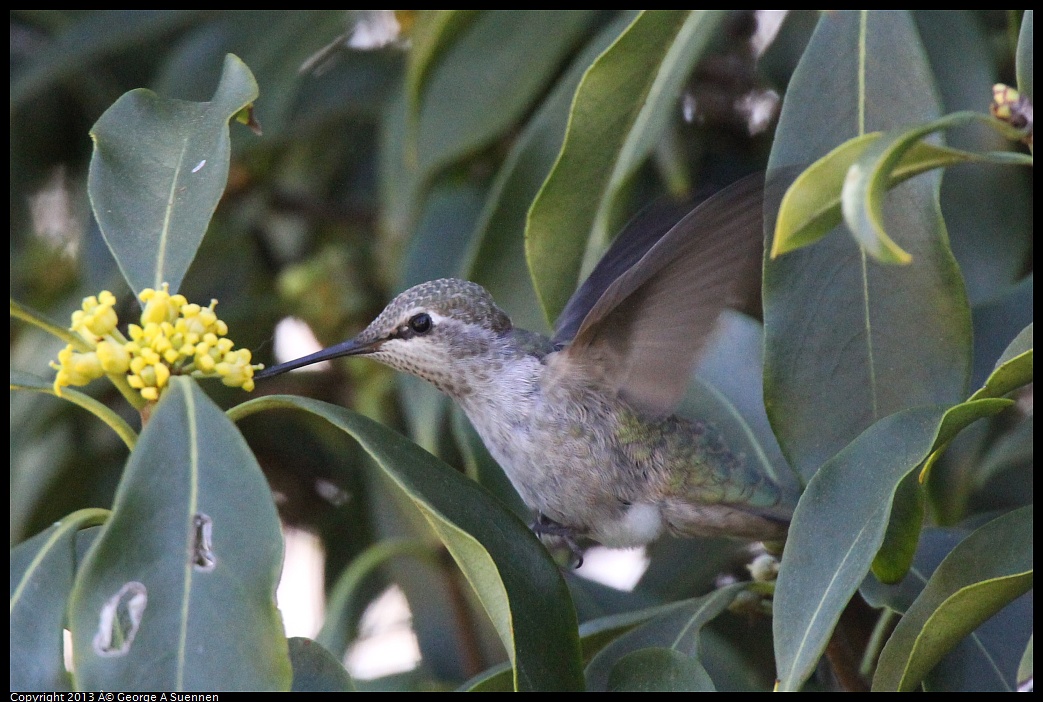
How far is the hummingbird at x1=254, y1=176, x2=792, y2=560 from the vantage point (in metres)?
2.23

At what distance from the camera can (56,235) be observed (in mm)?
4246

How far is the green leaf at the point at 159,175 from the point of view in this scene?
1879 millimetres

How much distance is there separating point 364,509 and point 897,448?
7.85 feet

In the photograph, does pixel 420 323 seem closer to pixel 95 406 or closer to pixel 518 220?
pixel 518 220

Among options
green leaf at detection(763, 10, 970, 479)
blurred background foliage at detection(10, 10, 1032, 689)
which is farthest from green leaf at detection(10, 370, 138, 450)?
green leaf at detection(763, 10, 970, 479)

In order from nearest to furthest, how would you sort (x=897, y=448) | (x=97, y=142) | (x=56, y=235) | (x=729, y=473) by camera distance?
(x=897, y=448), (x=97, y=142), (x=729, y=473), (x=56, y=235)

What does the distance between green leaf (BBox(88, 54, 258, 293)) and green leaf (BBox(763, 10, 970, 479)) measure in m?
Answer: 0.95

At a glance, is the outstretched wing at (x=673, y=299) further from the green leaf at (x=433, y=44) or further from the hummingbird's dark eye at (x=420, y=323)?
the green leaf at (x=433, y=44)

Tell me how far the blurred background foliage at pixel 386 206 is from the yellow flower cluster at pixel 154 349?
898mm

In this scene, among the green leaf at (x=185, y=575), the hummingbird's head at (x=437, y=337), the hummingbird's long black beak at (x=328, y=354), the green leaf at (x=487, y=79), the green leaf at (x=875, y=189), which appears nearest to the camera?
the green leaf at (x=875, y=189)

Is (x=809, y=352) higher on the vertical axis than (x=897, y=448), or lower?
higher

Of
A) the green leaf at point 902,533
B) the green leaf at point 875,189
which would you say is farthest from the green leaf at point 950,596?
the green leaf at point 875,189
